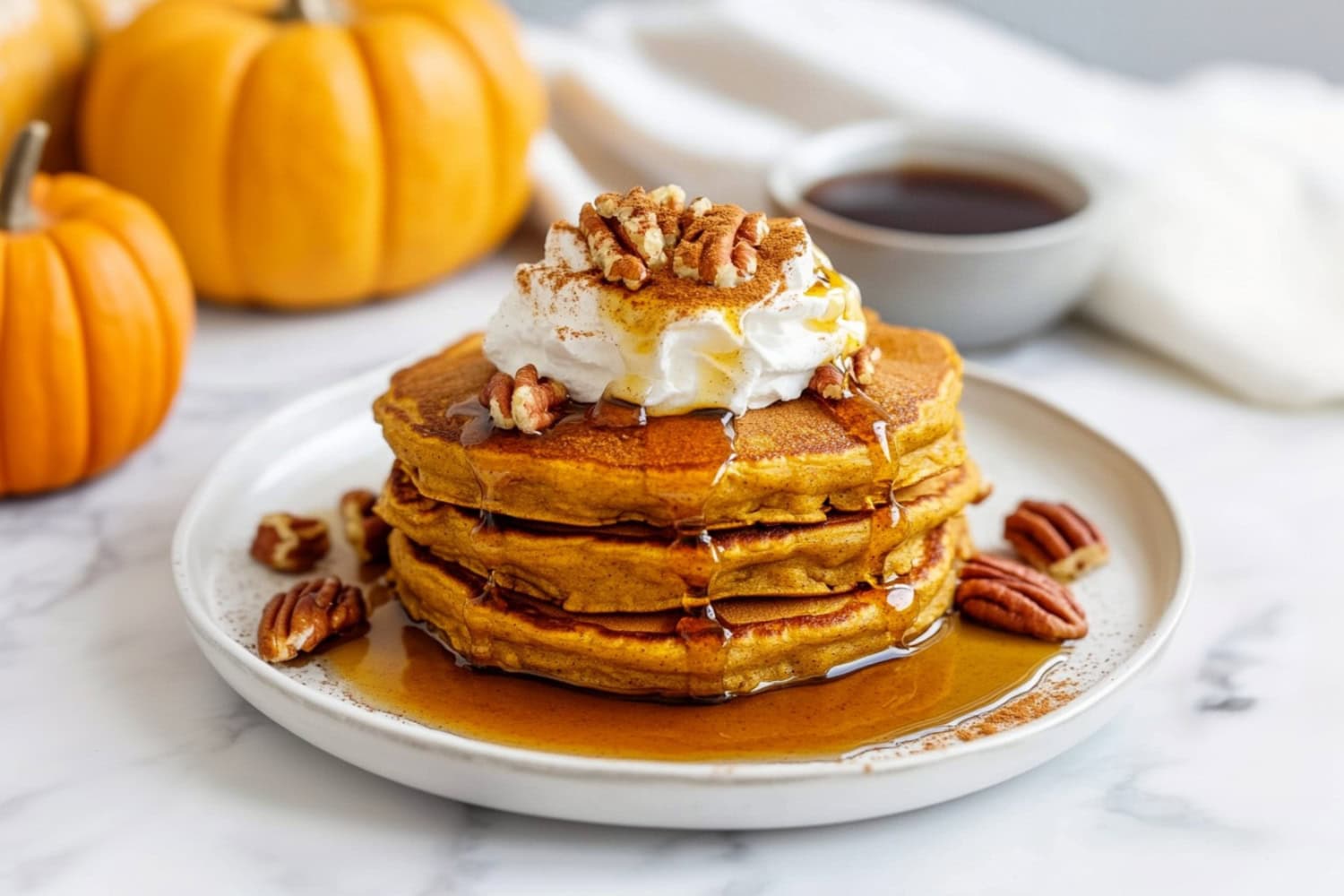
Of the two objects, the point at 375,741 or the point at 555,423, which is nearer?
the point at 375,741

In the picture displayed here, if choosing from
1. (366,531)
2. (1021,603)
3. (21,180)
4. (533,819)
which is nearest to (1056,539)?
(1021,603)

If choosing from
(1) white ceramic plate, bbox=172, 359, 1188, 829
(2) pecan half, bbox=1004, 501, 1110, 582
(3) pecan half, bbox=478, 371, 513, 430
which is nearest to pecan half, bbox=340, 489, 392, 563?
(1) white ceramic plate, bbox=172, 359, 1188, 829

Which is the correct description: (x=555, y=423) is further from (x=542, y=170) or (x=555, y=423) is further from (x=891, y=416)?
(x=542, y=170)

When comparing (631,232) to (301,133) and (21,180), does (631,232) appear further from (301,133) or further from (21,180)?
(301,133)

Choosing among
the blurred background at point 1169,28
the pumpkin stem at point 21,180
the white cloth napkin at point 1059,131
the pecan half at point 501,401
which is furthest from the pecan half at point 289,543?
the blurred background at point 1169,28

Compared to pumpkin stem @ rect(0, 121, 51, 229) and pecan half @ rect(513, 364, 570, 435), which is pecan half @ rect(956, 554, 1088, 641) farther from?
pumpkin stem @ rect(0, 121, 51, 229)

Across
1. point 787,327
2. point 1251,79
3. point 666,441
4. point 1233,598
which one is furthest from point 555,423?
point 1251,79
